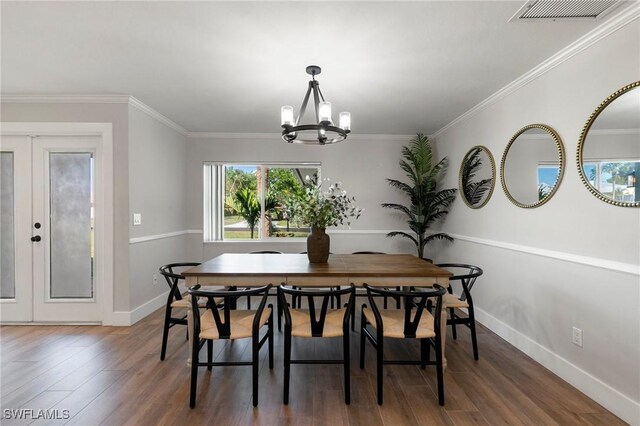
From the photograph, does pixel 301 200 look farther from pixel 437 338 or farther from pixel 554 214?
pixel 554 214

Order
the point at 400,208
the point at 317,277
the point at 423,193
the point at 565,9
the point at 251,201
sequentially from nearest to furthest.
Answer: the point at 565,9, the point at 317,277, the point at 423,193, the point at 400,208, the point at 251,201

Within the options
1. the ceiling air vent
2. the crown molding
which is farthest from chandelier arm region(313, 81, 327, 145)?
the crown molding

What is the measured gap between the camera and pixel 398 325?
2316mm

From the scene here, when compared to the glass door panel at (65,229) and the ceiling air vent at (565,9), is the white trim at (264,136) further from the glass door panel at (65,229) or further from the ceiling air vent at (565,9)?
the ceiling air vent at (565,9)

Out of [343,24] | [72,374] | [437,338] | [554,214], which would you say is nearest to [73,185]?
[72,374]

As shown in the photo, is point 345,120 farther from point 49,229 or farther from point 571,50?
point 49,229

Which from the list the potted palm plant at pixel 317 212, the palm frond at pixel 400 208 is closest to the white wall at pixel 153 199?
the potted palm plant at pixel 317 212

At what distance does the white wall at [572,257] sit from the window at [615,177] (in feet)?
0.27

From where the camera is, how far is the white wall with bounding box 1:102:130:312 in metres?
3.46

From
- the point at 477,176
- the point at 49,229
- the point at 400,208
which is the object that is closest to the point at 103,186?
the point at 49,229

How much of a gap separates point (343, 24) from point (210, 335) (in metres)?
2.26

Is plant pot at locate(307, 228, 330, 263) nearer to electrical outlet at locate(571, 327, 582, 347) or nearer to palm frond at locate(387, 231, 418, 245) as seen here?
electrical outlet at locate(571, 327, 582, 347)

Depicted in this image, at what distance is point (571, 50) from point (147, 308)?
15.9 ft

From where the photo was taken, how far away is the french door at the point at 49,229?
11.5 ft
